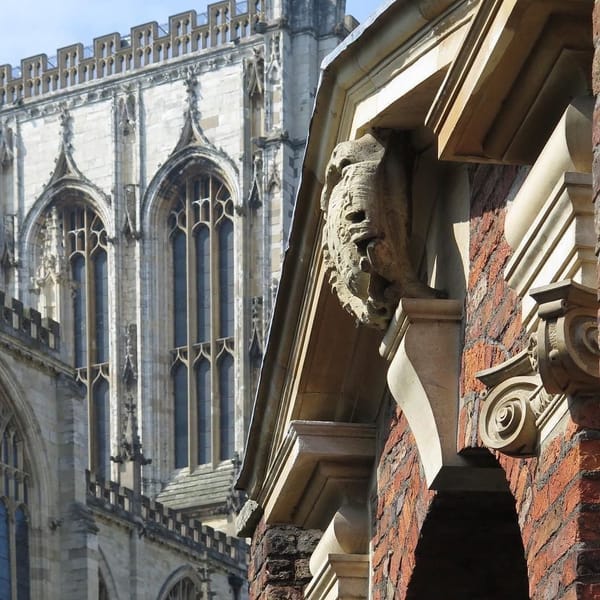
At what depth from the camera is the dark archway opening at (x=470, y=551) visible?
6.66m

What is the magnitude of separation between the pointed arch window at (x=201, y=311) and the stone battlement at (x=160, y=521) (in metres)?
7.13

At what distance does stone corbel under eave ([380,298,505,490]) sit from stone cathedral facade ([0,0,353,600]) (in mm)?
46602

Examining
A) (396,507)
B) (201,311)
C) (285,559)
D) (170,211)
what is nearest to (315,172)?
(396,507)

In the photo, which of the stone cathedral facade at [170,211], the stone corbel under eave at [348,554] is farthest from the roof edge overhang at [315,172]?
the stone cathedral facade at [170,211]

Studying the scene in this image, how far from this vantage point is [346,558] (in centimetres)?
808

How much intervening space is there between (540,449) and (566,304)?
51cm

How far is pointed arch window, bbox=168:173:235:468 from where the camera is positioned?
5850 centimetres

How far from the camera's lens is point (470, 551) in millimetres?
7004

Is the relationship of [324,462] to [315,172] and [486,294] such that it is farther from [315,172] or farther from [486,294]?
[486,294]

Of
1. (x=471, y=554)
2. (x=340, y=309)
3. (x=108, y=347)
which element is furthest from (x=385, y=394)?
(x=108, y=347)

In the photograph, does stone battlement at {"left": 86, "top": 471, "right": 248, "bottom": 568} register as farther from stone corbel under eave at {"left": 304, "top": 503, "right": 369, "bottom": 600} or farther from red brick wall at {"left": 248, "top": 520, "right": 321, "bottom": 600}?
stone corbel under eave at {"left": 304, "top": 503, "right": 369, "bottom": 600}

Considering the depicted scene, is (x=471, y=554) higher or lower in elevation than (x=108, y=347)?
lower

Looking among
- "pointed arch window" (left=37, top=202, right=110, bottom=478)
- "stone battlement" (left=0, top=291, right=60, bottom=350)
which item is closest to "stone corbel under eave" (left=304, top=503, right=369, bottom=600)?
"stone battlement" (left=0, top=291, right=60, bottom=350)

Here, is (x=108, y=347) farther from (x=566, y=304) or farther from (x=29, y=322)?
(x=566, y=304)
